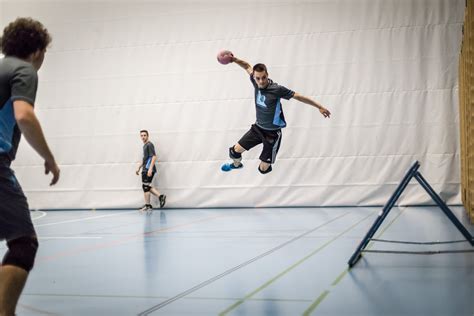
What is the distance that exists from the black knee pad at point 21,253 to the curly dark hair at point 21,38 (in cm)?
118

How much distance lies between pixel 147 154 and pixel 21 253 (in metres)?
13.1

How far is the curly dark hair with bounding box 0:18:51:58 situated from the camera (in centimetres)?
368

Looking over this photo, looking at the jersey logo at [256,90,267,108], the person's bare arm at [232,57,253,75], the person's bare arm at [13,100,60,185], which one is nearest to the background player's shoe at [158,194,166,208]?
the jersey logo at [256,90,267,108]

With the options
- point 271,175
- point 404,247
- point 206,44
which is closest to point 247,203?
point 271,175

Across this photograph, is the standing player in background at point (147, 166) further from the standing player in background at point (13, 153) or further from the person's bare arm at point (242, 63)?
the standing player in background at point (13, 153)

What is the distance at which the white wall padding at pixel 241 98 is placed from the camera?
15.8 m

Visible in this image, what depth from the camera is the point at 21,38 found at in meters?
3.69

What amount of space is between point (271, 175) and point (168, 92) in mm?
4062

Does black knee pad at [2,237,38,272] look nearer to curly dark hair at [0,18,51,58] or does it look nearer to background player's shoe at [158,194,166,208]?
curly dark hair at [0,18,51,58]

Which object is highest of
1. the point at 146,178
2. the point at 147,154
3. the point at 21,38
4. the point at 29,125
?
the point at 21,38

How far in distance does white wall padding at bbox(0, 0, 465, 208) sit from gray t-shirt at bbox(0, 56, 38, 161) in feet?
43.4

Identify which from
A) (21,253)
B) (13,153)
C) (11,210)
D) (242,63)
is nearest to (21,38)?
(13,153)

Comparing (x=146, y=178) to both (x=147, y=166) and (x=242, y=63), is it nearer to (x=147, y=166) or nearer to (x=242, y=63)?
(x=147, y=166)

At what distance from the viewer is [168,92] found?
57.6ft
